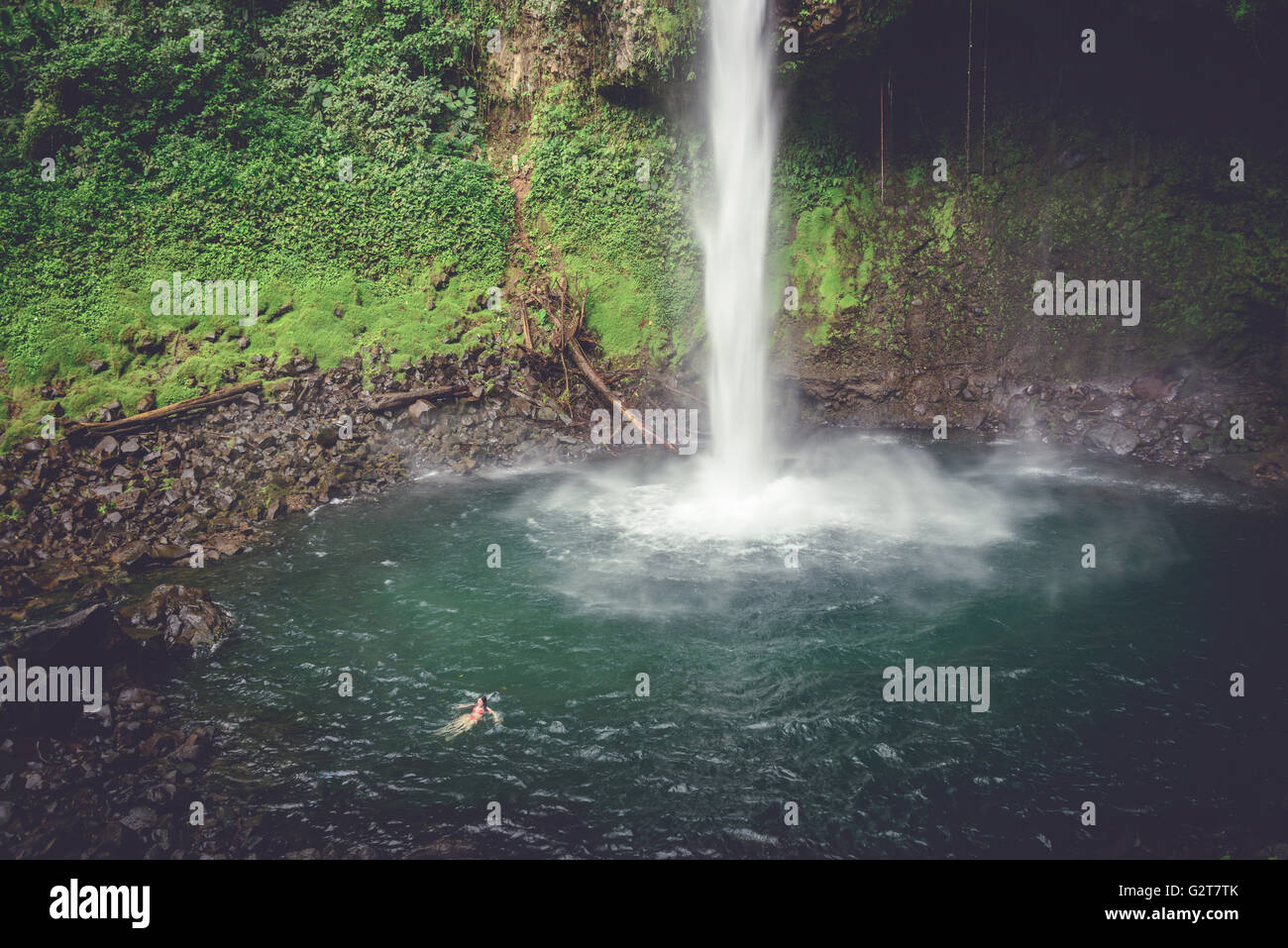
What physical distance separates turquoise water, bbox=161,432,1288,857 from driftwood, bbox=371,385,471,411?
3.47 metres

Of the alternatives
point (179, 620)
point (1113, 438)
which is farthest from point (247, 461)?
point (1113, 438)

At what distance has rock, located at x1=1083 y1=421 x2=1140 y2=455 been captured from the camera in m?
17.6

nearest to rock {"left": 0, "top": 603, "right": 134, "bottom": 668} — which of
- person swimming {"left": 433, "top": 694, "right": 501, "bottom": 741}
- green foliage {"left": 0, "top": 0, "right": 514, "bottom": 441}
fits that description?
person swimming {"left": 433, "top": 694, "right": 501, "bottom": 741}

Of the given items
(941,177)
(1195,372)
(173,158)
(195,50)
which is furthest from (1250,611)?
(195,50)

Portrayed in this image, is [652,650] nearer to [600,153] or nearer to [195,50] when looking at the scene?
[600,153]

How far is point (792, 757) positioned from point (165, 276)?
18.0m

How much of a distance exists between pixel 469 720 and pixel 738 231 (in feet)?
49.4

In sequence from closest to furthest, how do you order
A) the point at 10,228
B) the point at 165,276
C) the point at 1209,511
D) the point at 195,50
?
1. the point at 1209,511
2. the point at 10,228
3. the point at 165,276
4. the point at 195,50

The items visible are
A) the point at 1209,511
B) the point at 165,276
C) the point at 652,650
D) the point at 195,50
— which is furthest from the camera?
the point at 195,50

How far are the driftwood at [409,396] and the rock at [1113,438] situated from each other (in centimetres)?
1546

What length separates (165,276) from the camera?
17.8m

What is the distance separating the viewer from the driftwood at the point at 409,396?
59.7ft
